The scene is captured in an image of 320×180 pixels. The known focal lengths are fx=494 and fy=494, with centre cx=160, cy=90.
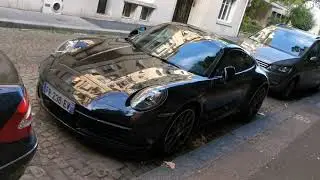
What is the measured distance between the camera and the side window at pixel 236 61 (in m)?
6.86

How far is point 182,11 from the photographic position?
19281mm

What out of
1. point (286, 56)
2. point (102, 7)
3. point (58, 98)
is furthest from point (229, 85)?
point (102, 7)

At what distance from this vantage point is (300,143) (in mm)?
8328

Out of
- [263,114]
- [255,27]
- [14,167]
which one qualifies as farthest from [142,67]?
[255,27]

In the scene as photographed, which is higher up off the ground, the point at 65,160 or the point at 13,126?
the point at 13,126

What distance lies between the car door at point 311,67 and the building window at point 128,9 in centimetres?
619

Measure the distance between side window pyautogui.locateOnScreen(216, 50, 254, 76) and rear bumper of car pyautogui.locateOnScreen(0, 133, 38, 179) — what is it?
146 inches

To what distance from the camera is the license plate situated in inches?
206

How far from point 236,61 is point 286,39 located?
5.49m

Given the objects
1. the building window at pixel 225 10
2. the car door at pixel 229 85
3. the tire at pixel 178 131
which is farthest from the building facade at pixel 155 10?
the tire at pixel 178 131

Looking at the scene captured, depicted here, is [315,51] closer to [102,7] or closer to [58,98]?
[102,7]

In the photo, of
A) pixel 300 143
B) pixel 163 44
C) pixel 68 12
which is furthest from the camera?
pixel 68 12

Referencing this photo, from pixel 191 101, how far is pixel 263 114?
410 cm

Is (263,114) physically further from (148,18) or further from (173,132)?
(148,18)
